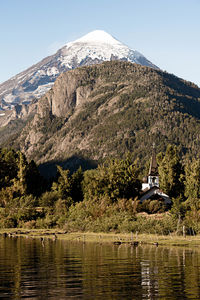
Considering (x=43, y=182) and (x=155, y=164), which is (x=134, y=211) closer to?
(x=155, y=164)

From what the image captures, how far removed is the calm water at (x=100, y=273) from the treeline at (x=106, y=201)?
20.3 m

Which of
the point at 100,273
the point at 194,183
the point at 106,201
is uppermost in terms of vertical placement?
the point at 194,183

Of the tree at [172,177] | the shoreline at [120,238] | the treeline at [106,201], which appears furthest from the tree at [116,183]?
the shoreline at [120,238]

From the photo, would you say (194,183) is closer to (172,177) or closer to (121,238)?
(172,177)

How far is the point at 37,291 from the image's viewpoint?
36625 mm

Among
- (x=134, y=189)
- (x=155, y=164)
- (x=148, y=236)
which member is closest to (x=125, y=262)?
(x=148, y=236)

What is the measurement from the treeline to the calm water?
799 inches

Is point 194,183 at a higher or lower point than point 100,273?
higher

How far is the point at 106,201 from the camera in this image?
102 m

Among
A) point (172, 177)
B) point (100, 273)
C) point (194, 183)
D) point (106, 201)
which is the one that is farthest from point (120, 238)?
point (172, 177)

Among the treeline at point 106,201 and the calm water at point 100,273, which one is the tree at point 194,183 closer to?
the treeline at point 106,201

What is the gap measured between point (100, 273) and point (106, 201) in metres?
58.3

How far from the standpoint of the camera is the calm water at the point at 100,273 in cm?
3591

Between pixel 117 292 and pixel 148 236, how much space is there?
41186 mm
